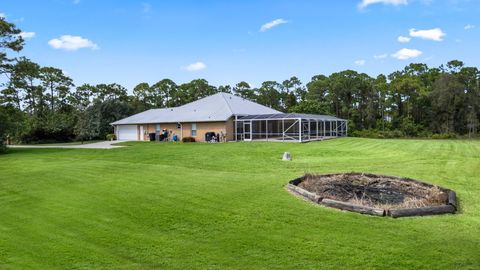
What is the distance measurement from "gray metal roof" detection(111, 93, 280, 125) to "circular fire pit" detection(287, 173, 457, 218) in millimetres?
19927

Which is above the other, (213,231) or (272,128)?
(272,128)

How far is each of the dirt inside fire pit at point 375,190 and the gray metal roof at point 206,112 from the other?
19812 millimetres

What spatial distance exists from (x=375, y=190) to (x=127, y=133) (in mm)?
32135

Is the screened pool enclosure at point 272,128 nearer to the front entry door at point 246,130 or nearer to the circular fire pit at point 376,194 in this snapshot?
the front entry door at point 246,130

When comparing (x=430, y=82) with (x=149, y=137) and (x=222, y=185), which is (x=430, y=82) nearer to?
(x=149, y=137)

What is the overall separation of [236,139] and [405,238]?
24756mm

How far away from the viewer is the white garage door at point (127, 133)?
116 ft

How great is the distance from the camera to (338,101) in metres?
52.2

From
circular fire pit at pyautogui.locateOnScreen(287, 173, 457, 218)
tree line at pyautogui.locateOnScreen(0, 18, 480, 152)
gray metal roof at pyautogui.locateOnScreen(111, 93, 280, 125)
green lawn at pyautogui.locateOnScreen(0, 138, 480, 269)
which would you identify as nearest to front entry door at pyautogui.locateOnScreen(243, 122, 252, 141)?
gray metal roof at pyautogui.locateOnScreen(111, 93, 280, 125)

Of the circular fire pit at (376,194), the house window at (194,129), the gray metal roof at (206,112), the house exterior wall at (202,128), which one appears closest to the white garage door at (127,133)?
the gray metal roof at (206,112)

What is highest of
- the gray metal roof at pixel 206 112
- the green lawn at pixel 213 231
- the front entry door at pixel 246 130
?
the gray metal roof at pixel 206 112

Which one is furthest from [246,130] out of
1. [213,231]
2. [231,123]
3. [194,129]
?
[213,231]

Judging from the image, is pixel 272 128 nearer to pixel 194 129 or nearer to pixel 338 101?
pixel 194 129

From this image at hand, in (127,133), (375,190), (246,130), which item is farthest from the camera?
(127,133)
